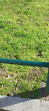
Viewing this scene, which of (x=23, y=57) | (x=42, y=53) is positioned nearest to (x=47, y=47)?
(x=42, y=53)

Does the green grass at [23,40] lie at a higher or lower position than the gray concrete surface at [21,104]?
higher

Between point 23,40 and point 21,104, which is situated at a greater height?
point 23,40

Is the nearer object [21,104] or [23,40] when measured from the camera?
[21,104]

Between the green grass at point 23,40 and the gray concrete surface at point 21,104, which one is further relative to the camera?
the green grass at point 23,40

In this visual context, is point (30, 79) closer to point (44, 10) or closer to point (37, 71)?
point (37, 71)
